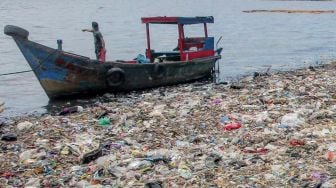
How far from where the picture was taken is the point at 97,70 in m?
13.8

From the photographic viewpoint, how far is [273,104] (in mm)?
10484

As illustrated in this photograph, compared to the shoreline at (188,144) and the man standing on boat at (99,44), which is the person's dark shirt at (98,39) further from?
the shoreline at (188,144)

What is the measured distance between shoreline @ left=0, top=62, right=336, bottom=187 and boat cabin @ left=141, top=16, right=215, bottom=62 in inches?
173

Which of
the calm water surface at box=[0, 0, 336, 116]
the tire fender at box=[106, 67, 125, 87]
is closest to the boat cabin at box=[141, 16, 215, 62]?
the calm water surface at box=[0, 0, 336, 116]

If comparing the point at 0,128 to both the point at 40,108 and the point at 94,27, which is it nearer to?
the point at 40,108

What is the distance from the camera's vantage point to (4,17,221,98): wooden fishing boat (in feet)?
42.8

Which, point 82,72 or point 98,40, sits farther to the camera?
point 98,40

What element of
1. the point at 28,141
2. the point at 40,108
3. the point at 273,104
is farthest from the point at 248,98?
the point at 40,108

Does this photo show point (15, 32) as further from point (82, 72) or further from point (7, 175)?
point (7, 175)

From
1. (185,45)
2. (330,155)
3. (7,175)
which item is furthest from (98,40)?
(330,155)

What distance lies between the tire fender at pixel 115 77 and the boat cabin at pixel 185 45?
2463 mm

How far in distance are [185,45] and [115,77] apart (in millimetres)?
4108

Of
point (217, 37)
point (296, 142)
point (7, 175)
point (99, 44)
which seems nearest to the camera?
point (7, 175)

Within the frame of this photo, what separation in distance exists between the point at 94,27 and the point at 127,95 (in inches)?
85.7
